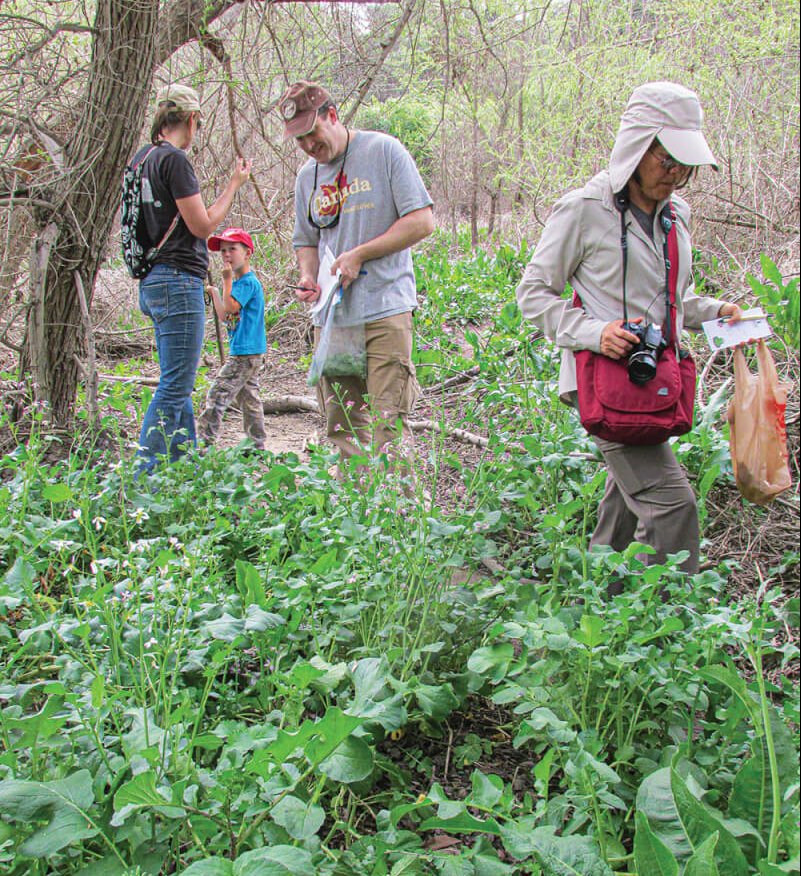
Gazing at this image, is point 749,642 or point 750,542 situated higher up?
point 749,642

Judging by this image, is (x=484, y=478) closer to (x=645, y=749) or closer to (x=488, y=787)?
(x=645, y=749)

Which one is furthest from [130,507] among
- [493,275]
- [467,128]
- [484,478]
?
[467,128]

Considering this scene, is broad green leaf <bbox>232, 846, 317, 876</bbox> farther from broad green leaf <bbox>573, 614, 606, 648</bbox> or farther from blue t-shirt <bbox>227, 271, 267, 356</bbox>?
blue t-shirt <bbox>227, 271, 267, 356</bbox>

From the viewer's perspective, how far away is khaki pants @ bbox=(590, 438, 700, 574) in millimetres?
2607

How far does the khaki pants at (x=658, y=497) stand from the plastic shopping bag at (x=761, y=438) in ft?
0.60

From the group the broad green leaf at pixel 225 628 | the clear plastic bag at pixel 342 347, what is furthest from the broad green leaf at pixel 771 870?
the clear plastic bag at pixel 342 347

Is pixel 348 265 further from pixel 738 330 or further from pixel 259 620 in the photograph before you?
pixel 259 620

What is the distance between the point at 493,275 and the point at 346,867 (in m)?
7.64

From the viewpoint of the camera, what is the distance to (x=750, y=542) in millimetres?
3525

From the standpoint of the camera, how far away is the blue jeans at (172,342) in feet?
12.9

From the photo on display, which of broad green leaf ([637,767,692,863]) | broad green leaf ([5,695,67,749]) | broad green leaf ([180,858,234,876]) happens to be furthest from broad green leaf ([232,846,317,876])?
broad green leaf ([637,767,692,863])

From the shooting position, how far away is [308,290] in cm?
364

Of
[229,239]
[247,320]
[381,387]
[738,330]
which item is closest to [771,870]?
[738,330]

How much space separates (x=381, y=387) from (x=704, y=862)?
2.38 m
